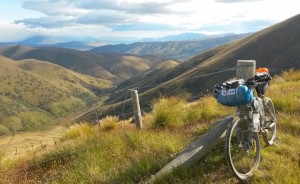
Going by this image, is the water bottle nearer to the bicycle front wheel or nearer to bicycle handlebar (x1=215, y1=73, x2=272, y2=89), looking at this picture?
the bicycle front wheel

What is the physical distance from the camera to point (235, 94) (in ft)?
19.4

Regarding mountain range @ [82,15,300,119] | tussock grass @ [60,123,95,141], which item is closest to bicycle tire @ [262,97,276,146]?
tussock grass @ [60,123,95,141]

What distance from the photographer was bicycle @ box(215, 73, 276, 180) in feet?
19.5

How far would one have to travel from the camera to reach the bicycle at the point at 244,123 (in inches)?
234

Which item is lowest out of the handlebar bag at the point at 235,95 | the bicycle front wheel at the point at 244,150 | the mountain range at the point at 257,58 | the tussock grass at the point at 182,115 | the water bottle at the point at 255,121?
the mountain range at the point at 257,58

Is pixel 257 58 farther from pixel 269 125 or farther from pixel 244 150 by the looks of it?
pixel 244 150

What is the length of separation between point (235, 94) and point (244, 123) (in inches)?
29.8

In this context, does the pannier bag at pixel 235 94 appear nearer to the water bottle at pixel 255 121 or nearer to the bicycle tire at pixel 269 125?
the water bottle at pixel 255 121

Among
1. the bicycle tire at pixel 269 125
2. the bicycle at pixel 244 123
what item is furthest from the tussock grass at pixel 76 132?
the bicycle at pixel 244 123

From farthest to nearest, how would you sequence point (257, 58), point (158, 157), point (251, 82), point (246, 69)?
point (257, 58)
point (246, 69)
point (158, 157)
point (251, 82)

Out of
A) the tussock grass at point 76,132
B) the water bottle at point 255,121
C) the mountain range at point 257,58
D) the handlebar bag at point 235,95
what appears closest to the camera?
the handlebar bag at point 235,95

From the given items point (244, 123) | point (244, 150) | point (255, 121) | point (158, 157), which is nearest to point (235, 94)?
point (244, 123)

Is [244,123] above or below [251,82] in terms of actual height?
below

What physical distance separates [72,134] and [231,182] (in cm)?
747
